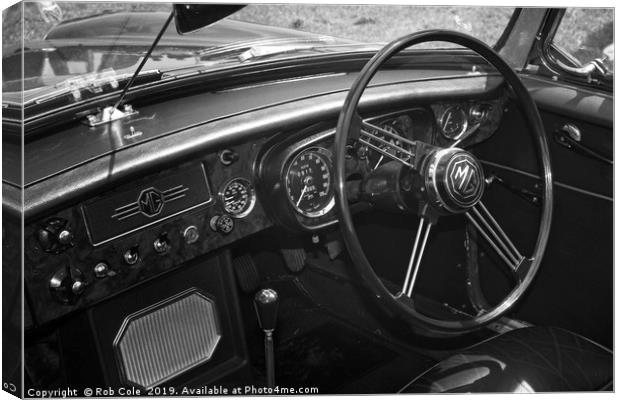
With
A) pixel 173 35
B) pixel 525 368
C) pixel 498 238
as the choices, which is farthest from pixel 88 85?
pixel 525 368

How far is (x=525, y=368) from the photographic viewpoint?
216 centimetres

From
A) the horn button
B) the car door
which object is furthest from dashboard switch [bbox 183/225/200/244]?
the car door

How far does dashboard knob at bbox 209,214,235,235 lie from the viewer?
7.98 feet

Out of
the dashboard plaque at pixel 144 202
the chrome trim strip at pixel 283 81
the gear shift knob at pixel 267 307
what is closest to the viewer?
the dashboard plaque at pixel 144 202

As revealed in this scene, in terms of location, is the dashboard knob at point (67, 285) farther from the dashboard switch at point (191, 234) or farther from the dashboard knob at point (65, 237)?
the dashboard switch at point (191, 234)

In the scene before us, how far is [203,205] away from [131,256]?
0.25m

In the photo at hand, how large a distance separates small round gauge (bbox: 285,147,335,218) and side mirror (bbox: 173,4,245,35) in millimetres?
A: 464

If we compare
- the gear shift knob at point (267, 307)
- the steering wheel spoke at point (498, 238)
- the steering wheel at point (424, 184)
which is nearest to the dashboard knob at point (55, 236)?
the gear shift knob at point (267, 307)

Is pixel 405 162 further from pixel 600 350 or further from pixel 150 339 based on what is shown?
pixel 150 339

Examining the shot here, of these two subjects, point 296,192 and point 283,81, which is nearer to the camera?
point 296,192

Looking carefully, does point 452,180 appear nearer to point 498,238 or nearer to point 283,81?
point 498,238

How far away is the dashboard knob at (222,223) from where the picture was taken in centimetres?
243

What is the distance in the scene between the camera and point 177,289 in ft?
8.39

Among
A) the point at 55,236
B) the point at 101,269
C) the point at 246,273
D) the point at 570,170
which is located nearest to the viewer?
the point at 55,236
